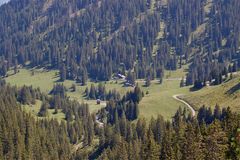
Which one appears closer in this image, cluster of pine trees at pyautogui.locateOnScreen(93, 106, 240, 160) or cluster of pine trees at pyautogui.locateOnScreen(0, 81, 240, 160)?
cluster of pine trees at pyautogui.locateOnScreen(93, 106, 240, 160)

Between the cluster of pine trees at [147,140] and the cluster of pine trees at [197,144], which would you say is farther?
the cluster of pine trees at [147,140]

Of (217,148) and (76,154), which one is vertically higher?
(217,148)

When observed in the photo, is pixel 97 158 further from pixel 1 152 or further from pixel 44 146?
pixel 1 152

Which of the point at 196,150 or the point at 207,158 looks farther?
the point at 196,150

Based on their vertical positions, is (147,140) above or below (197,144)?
below

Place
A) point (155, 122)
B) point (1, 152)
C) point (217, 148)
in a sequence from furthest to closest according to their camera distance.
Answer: point (155, 122) < point (1, 152) < point (217, 148)

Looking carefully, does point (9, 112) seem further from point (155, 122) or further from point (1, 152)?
point (155, 122)

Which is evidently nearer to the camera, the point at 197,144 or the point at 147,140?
the point at 197,144

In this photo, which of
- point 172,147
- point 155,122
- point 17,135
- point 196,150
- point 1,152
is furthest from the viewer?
point 155,122

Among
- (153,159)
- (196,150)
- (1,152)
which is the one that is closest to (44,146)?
(1,152)
